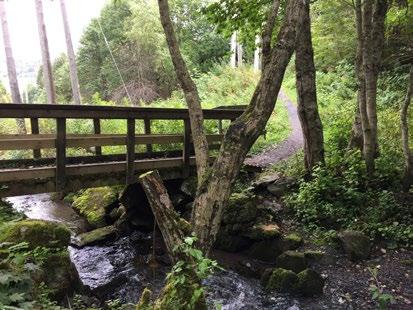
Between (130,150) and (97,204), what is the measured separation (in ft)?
9.98

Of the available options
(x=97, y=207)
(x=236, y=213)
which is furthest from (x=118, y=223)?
(x=236, y=213)

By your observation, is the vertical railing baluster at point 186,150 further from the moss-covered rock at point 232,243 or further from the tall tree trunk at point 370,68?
the tall tree trunk at point 370,68

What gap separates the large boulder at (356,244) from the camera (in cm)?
706

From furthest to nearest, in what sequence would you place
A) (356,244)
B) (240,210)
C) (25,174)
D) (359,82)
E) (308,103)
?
(308,103), (359,82), (240,210), (356,244), (25,174)

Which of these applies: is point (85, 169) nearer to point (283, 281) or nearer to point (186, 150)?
point (186, 150)

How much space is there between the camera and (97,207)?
33.5ft

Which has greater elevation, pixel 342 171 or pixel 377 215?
pixel 342 171

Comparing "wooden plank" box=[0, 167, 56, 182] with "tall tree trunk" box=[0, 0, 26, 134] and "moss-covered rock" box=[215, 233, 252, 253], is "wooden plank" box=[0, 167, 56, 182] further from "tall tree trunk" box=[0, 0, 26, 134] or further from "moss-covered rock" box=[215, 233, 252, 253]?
"tall tree trunk" box=[0, 0, 26, 134]

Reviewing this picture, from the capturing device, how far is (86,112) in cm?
733

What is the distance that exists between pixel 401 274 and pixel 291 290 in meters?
1.81

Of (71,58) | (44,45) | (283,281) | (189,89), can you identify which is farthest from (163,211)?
(71,58)

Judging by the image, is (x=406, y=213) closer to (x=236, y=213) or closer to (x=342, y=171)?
(x=342, y=171)

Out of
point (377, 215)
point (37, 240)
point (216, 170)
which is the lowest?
point (377, 215)

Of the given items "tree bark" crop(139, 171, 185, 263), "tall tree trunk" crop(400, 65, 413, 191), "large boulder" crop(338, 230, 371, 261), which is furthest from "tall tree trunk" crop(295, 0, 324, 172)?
"tree bark" crop(139, 171, 185, 263)
